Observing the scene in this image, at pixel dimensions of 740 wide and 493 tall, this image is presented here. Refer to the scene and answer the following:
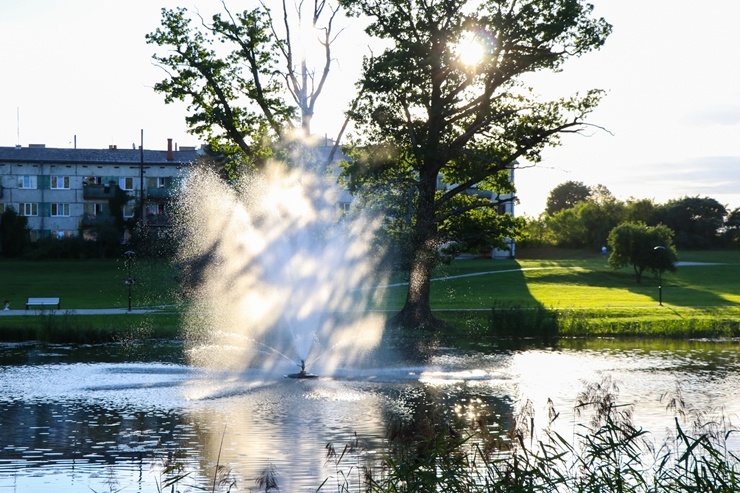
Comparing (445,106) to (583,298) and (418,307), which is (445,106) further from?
(583,298)

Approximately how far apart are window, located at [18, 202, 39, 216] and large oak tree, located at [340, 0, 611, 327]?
65.0 m

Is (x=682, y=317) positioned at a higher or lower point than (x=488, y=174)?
lower

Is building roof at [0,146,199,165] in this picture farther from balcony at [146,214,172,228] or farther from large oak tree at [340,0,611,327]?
large oak tree at [340,0,611,327]

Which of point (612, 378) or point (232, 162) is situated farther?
point (232, 162)

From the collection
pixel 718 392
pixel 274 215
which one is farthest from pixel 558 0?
pixel 718 392

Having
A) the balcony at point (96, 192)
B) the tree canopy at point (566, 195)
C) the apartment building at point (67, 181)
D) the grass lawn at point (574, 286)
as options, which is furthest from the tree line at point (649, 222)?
the balcony at point (96, 192)

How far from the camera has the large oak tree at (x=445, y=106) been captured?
133 ft

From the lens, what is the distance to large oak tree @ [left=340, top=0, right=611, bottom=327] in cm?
4062

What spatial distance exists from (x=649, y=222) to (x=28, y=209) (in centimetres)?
6196

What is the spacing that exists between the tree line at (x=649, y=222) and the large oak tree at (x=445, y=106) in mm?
62622

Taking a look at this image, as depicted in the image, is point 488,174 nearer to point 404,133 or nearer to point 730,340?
point 404,133

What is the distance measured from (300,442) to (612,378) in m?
11.4

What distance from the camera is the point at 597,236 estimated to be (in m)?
105

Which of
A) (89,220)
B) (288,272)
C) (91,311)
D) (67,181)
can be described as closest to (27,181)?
(67,181)
